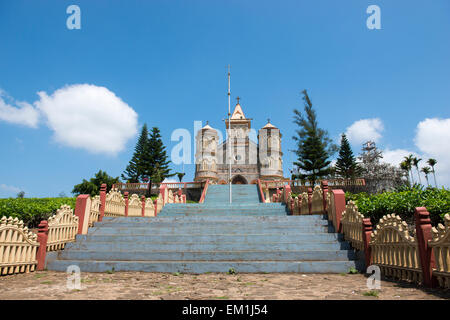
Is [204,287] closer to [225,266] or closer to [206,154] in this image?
[225,266]

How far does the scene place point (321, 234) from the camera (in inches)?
273

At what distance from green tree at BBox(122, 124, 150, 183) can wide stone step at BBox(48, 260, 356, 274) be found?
2920cm

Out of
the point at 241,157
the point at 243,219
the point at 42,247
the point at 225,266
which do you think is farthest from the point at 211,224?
the point at 241,157

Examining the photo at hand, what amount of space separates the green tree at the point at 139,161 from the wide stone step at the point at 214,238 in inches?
1087

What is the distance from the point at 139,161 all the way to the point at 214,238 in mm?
29781

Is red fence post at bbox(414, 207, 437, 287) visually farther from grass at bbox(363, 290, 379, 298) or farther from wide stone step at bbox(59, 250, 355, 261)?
wide stone step at bbox(59, 250, 355, 261)

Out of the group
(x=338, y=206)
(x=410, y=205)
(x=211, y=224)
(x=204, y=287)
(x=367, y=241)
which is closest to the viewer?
(x=204, y=287)

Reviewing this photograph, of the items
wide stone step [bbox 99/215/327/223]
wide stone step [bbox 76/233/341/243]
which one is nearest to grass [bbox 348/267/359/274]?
wide stone step [bbox 76/233/341/243]

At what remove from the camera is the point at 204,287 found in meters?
4.35

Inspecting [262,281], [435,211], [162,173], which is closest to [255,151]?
[162,173]

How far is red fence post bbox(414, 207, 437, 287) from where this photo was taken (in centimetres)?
397

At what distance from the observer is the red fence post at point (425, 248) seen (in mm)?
3969

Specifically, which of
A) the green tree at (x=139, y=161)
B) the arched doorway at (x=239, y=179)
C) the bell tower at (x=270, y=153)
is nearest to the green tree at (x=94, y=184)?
the green tree at (x=139, y=161)
